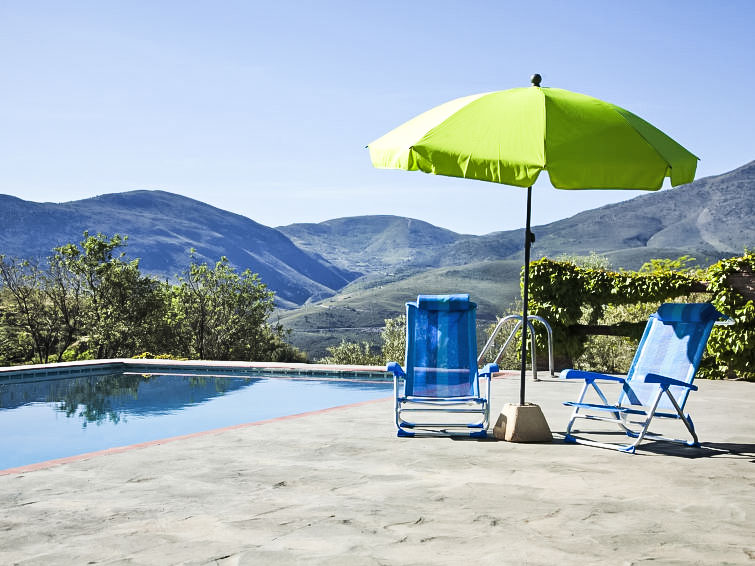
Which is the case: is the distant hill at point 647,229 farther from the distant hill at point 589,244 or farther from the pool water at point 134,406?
the pool water at point 134,406

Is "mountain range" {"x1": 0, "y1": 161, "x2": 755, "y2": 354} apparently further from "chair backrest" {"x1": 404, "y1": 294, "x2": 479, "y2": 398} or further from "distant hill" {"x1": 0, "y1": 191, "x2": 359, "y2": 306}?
"chair backrest" {"x1": 404, "y1": 294, "x2": 479, "y2": 398}

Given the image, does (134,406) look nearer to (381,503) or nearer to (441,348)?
(441,348)

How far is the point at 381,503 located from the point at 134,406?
6815 mm

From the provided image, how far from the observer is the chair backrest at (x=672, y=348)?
5555 millimetres

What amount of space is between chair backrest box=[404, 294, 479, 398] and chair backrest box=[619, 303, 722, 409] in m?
1.24

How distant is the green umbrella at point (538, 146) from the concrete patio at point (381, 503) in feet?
3.52

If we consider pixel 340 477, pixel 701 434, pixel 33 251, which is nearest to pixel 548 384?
pixel 701 434

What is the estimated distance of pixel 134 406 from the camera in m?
9.84

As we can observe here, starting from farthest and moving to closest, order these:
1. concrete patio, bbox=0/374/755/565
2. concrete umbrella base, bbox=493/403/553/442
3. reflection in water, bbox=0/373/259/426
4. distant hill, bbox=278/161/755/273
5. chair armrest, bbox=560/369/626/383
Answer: distant hill, bbox=278/161/755/273 → reflection in water, bbox=0/373/259/426 → concrete umbrella base, bbox=493/403/553/442 → chair armrest, bbox=560/369/626/383 → concrete patio, bbox=0/374/755/565

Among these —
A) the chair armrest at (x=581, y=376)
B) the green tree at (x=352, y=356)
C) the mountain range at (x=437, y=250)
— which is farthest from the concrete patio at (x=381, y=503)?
the mountain range at (x=437, y=250)

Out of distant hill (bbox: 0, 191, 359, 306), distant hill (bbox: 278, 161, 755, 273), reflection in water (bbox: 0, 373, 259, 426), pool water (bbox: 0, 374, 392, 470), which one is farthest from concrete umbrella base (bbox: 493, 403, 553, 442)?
distant hill (bbox: 0, 191, 359, 306)

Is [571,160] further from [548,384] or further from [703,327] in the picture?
[548,384]

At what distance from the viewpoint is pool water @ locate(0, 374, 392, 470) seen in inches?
303

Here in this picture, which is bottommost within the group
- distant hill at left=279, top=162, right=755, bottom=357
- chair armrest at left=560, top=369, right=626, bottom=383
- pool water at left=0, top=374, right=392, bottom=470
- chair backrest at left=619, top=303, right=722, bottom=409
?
pool water at left=0, top=374, right=392, bottom=470
